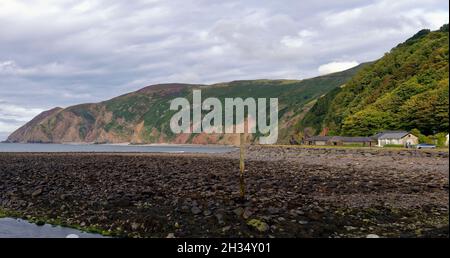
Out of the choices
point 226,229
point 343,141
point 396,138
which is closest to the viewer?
point 226,229

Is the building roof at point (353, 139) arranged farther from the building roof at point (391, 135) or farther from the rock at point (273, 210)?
the rock at point (273, 210)

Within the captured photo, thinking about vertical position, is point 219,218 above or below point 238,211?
below

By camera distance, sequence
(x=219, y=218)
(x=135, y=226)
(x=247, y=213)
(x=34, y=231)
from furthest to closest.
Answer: (x=247, y=213) → (x=219, y=218) → (x=34, y=231) → (x=135, y=226)

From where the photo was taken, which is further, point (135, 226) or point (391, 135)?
point (391, 135)

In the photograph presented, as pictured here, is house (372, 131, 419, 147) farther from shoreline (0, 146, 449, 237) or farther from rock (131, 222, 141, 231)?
rock (131, 222, 141, 231)

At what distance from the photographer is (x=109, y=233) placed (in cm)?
1850

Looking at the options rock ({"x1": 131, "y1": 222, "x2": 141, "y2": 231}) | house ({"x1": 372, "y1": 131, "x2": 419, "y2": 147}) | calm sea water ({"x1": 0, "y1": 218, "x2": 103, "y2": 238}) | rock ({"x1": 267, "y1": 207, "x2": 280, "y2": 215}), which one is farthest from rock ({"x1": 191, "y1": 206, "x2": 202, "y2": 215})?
house ({"x1": 372, "y1": 131, "x2": 419, "y2": 147})

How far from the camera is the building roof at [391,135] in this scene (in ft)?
306

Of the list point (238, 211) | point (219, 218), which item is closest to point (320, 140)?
point (238, 211)

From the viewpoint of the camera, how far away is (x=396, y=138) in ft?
311

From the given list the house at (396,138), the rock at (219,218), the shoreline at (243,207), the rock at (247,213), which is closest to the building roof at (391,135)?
the house at (396,138)

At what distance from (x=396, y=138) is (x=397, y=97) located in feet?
32.0

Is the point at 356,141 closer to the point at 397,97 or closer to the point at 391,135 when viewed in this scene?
the point at 391,135
